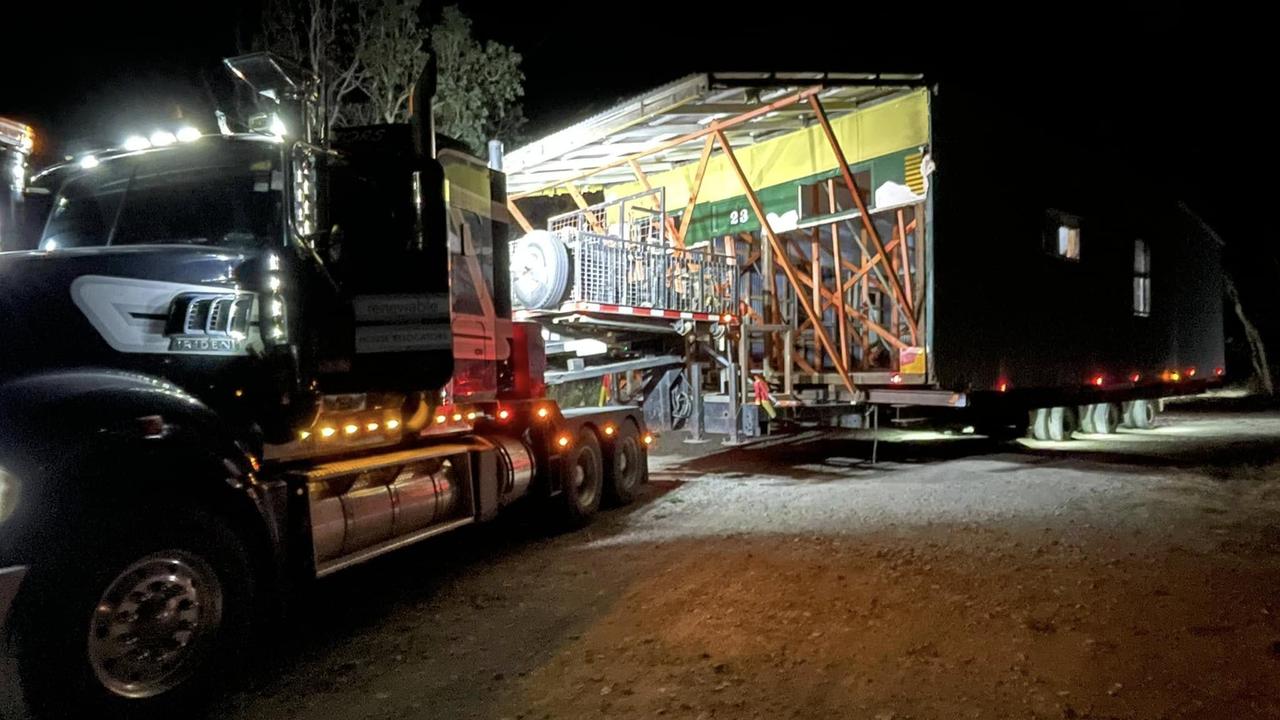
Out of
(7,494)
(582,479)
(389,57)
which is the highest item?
(389,57)

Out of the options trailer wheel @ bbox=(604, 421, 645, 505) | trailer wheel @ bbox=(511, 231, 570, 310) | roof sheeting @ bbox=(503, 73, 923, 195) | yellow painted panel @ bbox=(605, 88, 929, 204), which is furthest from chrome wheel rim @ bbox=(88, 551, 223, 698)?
yellow painted panel @ bbox=(605, 88, 929, 204)

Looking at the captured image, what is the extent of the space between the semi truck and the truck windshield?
1 cm

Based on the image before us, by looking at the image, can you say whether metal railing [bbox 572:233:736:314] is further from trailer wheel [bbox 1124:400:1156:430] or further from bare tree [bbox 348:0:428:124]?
trailer wheel [bbox 1124:400:1156:430]

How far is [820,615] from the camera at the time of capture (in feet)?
16.7

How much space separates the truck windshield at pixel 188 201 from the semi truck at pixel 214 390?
0.01 metres

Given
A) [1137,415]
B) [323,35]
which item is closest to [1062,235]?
[1137,415]

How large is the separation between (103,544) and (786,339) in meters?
10.5

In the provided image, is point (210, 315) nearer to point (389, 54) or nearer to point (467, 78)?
point (389, 54)

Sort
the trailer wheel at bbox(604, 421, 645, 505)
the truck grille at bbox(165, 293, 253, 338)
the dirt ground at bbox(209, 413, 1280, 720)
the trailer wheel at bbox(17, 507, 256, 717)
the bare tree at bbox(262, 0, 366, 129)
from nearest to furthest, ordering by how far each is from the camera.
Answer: the trailer wheel at bbox(17, 507, 256, 717) < the dirt ground at bbox(209, 413, 1280, 720) < the truck grille at bbox(165, 293, 253, 338) < the trailer wheel at bbox(604, 421, 645, 505) < the bare tree at bbox(262, 0, 366, 129)

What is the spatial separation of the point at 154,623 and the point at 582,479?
Result: 4978mm

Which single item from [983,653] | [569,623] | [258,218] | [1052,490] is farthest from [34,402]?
[1052,490]

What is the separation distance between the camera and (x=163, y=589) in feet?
12.8

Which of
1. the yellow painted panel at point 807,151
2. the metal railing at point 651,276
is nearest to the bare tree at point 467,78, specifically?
the yellow painted panel at point 807,151

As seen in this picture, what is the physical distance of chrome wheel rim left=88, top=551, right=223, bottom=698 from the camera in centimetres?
368
